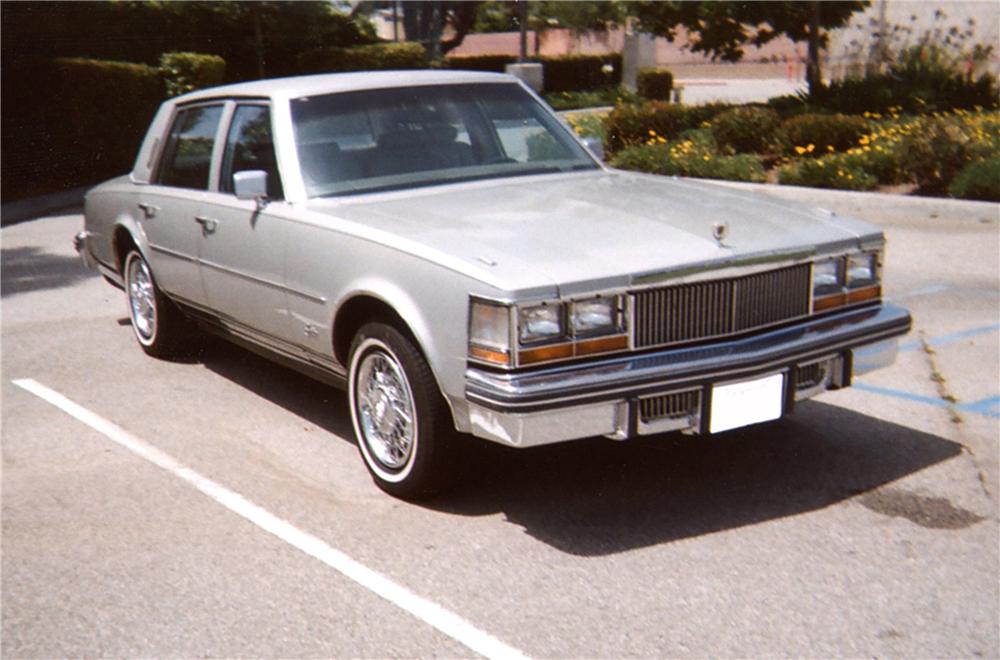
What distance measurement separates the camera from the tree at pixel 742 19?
61.6 feet

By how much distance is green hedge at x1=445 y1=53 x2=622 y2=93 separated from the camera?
4247 centimetres

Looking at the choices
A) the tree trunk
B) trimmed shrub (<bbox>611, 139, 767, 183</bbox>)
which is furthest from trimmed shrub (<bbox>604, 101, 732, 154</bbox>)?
the tree trunk

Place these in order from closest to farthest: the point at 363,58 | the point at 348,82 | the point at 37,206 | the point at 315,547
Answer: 1. the point at 315,547
2. the point at 348,82
3. the point at 37,206
4. the point at 363,58

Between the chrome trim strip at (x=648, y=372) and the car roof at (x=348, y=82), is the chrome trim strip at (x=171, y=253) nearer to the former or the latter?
the car roof at (x=348, y=82)

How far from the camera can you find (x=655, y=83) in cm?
3266

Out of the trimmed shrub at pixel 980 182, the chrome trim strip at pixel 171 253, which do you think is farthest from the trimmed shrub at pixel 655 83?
the chrome trim strip at pixel 171 253

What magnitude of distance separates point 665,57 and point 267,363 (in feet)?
190

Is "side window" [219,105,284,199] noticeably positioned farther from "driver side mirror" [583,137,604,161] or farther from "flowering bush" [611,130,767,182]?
"flowering bush" [611,130,767,182]

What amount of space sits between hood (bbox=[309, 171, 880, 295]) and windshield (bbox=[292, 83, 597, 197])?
0.16 metres

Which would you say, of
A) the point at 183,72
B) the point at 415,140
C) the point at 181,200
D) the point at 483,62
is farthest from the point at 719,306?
the point at 483,62

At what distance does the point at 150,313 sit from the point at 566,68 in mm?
36816

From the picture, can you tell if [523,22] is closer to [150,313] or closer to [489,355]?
[150,313]

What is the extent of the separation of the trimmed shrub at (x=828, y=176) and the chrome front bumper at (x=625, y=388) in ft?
29.3

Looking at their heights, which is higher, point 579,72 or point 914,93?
point 914,93
